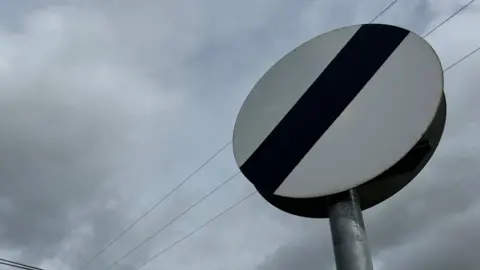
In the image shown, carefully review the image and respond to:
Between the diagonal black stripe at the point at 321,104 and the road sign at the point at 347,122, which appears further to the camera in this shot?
the diagonal black stripe at the point at 321,104

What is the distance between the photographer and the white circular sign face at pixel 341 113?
8.50 ft

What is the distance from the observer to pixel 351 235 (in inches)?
93.4

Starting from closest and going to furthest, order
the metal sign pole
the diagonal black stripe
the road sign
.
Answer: the metal sign pole, the road sign, the diagonal black stripe

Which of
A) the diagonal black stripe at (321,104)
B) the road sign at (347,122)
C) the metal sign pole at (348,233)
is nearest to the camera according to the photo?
the metal sign pole at (348,233)

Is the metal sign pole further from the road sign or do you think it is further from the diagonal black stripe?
the diagonal black stripe

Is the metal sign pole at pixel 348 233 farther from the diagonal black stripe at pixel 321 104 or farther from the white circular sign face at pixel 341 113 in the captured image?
the diagonal black stripe at pixel 321 104

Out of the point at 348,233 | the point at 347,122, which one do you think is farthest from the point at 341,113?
the point at 348,233

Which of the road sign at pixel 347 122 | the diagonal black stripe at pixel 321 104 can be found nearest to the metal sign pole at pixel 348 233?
the road sign at pixel 347 122

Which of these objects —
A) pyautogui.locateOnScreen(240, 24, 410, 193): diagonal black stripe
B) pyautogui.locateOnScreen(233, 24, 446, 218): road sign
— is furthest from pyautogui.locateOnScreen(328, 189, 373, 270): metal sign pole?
pyautogui.locateOnScreen(240, 24, 410, 193): diagonal black stripe

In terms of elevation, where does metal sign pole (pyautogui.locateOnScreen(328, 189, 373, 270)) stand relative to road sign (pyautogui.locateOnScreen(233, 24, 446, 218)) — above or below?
below

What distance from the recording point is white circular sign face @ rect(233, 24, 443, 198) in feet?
8.50

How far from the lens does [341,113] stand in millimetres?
2703

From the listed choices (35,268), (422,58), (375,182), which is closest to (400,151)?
(375,182)

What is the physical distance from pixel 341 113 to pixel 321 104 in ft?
0.43
